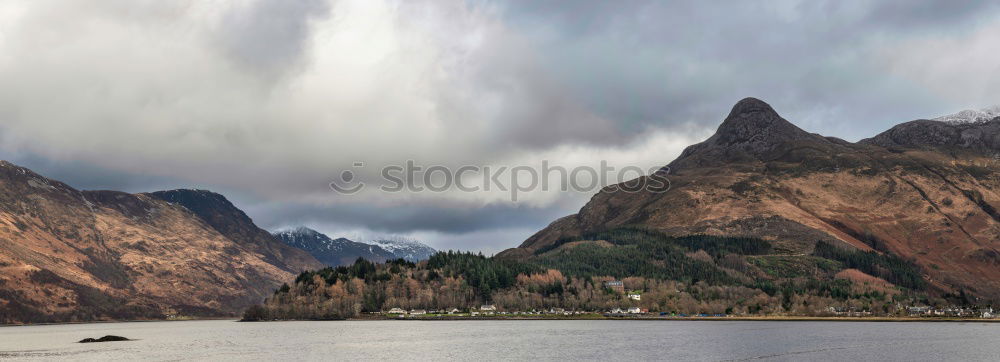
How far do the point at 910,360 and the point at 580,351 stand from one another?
75.9 metres

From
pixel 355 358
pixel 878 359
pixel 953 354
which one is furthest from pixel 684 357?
pixel 355 358

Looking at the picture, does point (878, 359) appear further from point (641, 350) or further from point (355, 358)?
point (355, 358)

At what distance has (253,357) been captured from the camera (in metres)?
193

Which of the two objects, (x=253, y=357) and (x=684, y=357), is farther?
(x=253, y=357)

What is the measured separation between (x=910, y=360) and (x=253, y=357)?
156306 mm

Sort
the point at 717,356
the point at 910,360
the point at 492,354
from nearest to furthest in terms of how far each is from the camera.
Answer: the point at 910,360 → the point at 717,356 → the point at 492,354

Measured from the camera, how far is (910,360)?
170 m

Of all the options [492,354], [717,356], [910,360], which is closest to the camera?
[910,360]

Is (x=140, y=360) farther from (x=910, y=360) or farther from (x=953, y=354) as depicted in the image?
(x=953, y=354)

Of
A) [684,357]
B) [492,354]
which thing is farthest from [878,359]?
[492,354]

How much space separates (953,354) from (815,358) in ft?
122

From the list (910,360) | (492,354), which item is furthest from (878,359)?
(492,354)

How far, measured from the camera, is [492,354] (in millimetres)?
192625

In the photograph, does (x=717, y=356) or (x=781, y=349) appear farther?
(x=781, y=349)
